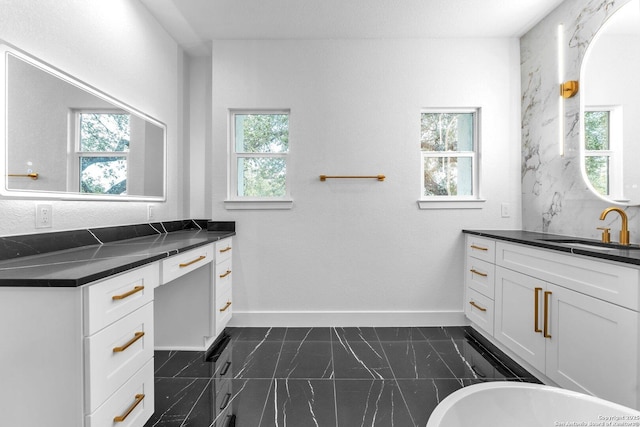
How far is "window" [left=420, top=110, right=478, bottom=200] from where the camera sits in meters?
2.99

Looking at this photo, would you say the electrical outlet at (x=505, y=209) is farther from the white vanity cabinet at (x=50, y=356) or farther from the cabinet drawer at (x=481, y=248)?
the white vanity cabinet at (x=50, y=356)

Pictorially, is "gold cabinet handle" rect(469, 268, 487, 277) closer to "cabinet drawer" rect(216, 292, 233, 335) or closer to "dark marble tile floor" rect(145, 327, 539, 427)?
"dark marble tile floor" rect(145, 327, 539, 427)

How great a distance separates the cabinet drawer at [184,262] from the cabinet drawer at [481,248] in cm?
213

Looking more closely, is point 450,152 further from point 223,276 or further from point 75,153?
point 75,153

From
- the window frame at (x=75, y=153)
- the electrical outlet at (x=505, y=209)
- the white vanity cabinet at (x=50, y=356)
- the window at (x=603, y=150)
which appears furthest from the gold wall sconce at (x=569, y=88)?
the window frame at (x=75, y=153)

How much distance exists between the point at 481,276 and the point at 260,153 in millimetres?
2198

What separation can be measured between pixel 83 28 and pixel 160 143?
98cm

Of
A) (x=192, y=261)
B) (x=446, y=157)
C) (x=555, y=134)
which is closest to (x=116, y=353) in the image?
(x=192, y=261)

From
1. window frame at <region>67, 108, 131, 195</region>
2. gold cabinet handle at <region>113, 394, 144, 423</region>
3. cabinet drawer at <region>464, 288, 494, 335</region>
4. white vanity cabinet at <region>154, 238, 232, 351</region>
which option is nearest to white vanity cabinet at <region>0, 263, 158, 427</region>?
gold cabinet handle at <region>113, 394, 144, 423</region>

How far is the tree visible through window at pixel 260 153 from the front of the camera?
2.98 meters

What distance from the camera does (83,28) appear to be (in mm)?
1833

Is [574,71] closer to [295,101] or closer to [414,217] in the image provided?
[414,217]

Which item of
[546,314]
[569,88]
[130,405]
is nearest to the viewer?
[130,405]

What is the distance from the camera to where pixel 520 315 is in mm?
2105
